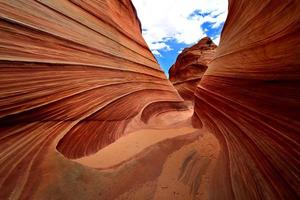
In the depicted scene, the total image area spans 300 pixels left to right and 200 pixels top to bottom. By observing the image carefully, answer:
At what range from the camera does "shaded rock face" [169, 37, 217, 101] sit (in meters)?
8.28

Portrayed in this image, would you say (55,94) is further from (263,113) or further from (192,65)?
(192,65)

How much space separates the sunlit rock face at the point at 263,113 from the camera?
0.74m

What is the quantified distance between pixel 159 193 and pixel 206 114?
124 cm

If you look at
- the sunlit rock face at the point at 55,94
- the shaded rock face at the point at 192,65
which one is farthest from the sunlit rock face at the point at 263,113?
the shaded rock face at the point at 192,65

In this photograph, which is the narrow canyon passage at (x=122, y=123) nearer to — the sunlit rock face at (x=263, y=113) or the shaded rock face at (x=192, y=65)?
the sunlit rock face at (x=263, y=113)

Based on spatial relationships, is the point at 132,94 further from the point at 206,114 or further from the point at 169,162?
the point at 169,162

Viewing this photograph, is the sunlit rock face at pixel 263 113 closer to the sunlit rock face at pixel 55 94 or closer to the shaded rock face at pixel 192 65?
the sunlit rock face at pixel 55 94

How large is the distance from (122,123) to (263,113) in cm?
129

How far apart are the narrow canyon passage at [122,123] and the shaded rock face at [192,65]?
6.60 meters

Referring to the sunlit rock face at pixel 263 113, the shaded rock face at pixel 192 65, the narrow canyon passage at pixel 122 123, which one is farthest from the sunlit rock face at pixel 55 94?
the shaded rock face at pixel 192 65

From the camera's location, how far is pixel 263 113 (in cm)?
96

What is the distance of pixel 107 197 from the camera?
0.79m

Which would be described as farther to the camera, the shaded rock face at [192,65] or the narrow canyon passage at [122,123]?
the shaded rock face at [192,65]

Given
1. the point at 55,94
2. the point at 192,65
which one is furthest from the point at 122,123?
the point at 192,65
